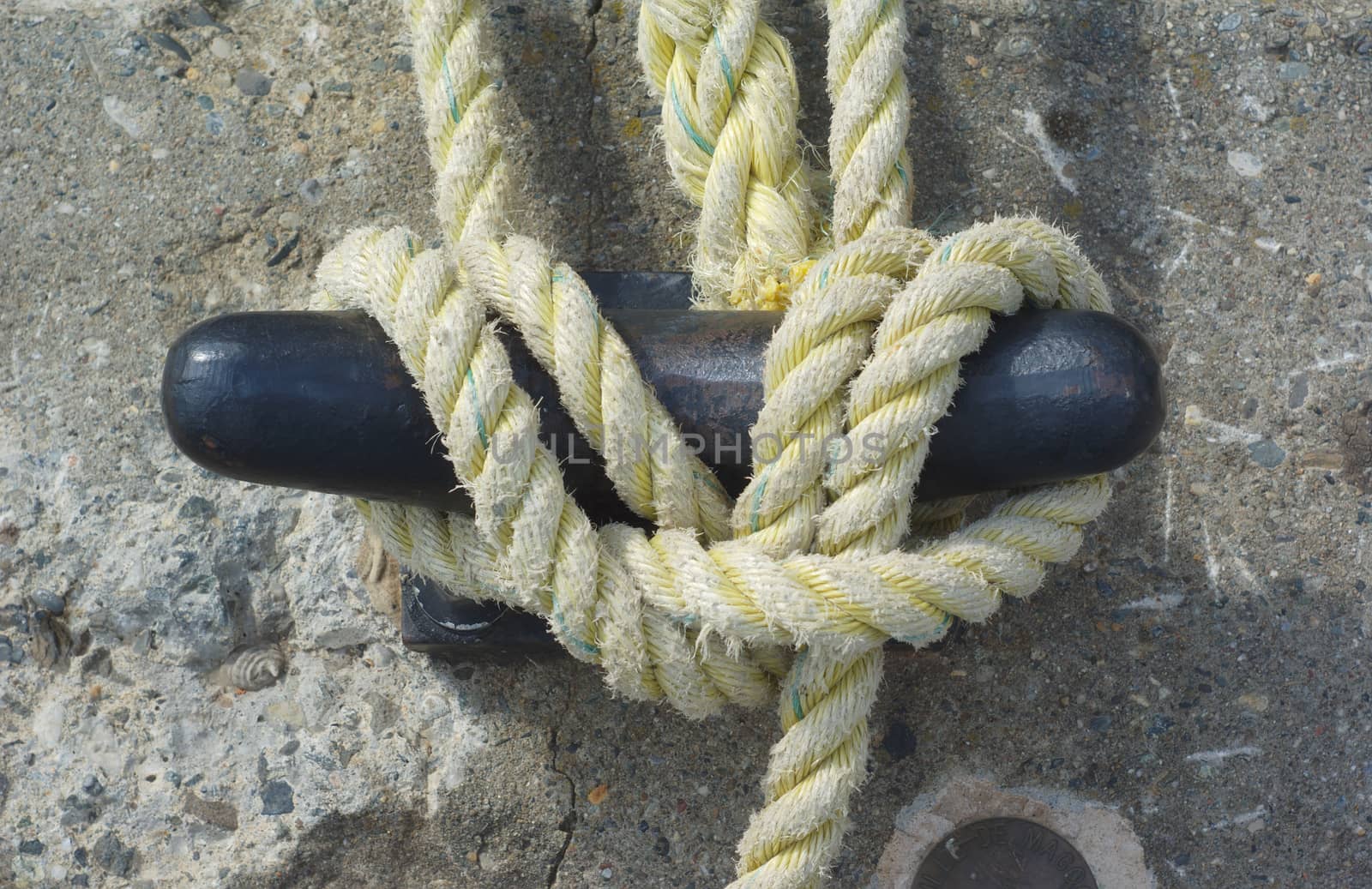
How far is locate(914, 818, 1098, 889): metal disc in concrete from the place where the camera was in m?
1.34

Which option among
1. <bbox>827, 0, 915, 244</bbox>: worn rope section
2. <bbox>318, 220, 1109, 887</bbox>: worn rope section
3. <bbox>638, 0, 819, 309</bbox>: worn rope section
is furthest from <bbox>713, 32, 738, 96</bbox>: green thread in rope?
<bbox>318, 220, 1109, 887</bbox>: worn rope section

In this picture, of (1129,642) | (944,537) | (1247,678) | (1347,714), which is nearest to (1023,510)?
(944,537)

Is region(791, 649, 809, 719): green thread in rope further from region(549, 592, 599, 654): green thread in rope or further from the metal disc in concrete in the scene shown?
the metal disc in concrete

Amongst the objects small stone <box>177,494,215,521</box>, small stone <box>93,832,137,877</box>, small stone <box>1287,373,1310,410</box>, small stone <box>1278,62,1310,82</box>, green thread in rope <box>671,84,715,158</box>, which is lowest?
small stone <box>93,832,137,877</box>

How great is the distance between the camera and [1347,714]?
1382 millimetres

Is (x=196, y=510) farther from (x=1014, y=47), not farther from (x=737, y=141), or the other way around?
(x=1014, y=47)

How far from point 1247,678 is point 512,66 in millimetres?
1232

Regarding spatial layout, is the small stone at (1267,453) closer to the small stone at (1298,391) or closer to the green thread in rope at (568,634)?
the small stone at (1298,391)

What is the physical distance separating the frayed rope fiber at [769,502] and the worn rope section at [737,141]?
21 cm

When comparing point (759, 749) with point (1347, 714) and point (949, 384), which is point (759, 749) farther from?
point (1347, 714)

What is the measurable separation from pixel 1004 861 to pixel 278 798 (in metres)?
0.88

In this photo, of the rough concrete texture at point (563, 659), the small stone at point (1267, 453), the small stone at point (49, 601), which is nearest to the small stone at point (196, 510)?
the rough concrete texture at point (563, 659)

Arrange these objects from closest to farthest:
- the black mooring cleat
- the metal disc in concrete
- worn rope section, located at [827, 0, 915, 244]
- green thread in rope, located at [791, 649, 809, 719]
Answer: the black mooring cleat
green thread in rope, located at [791, 649, 809, 719]
worn rope section, located at [827, 0, 915, 244]
the metal disc in concrete

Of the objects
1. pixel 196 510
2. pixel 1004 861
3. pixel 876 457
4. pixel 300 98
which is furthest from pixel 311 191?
pixel 1004 861
